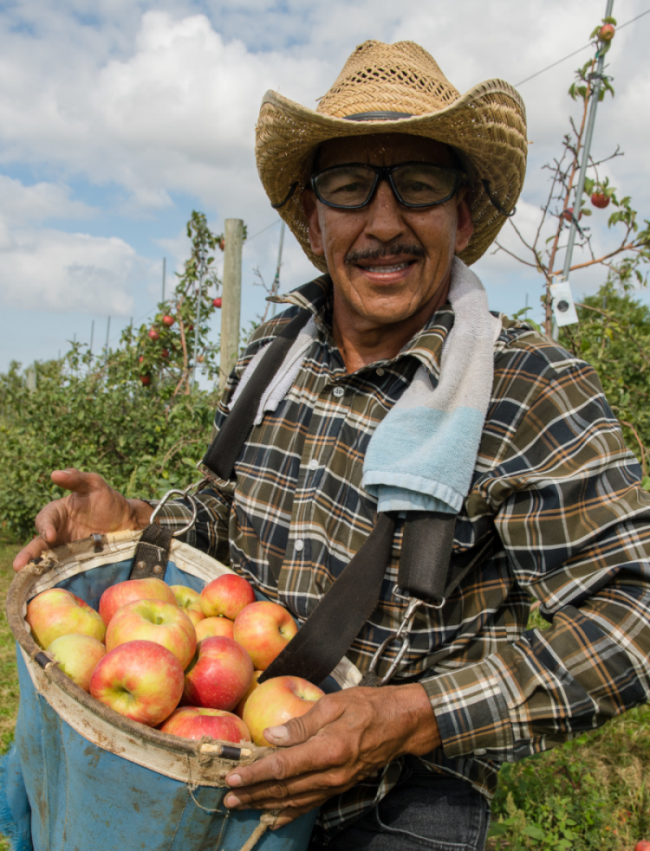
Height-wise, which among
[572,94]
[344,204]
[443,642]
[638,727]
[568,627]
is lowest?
[638,727]

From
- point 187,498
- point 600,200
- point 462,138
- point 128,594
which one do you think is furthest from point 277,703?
point 600,200

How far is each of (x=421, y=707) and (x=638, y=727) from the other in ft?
7.77

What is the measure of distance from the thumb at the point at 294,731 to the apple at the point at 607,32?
3.52m

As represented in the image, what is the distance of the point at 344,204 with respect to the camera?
1795 mm

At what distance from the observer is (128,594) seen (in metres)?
1.62

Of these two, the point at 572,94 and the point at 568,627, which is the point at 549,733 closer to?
the point at 568,627

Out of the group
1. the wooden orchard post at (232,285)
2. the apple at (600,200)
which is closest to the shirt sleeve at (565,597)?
the apple at (600,200)

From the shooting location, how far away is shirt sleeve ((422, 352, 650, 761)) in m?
1.28

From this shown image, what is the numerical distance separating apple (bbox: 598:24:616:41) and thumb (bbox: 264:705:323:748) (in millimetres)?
3522

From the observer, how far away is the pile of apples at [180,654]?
4.16 feet

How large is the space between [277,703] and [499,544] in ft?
2.10

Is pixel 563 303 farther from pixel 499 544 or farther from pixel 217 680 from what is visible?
pixel 217 680

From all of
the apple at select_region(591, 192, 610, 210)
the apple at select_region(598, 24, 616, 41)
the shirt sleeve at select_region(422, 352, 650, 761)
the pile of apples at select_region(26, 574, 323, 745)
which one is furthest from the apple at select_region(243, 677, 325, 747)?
the apple at select_region(591, 192, 610, 210)

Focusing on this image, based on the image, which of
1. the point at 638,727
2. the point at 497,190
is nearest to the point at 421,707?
the point at 497,190
